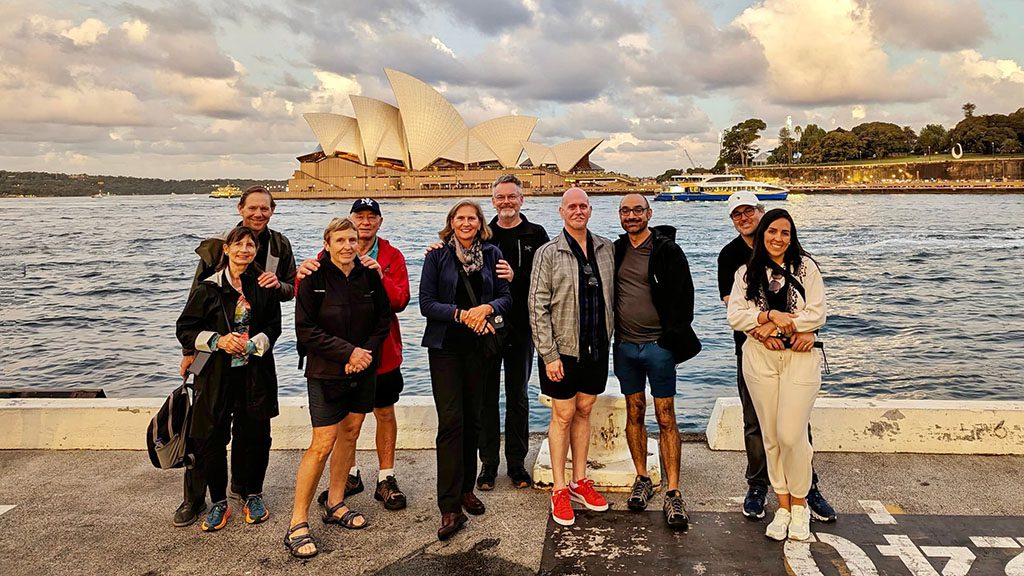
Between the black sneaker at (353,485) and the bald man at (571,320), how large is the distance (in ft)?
2.93

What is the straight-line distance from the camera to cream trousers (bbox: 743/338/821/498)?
2.47 metres

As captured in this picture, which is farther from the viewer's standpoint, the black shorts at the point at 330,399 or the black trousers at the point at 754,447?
the black trousers at the point at 754,447

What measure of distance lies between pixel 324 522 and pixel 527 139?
219 ft

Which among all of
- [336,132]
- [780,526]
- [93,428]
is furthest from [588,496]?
[336,132]

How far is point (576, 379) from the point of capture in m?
2.76

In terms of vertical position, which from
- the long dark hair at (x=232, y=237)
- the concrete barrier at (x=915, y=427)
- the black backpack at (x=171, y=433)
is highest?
the long dark hair at (x=232, y=237)

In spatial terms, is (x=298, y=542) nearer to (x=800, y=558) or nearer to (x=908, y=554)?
(x=800, y=558)

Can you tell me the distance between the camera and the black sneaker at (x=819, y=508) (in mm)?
2564

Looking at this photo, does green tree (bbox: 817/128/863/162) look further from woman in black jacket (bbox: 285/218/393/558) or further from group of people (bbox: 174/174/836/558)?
woman in black jacket (bbox: 285/218/393/558)

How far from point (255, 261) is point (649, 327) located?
1.75 m

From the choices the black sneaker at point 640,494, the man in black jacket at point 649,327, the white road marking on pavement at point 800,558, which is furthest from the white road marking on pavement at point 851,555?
the black sneaker at point 640,494

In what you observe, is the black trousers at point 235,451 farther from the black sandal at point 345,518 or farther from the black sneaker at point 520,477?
the black sneaker at point 520,477

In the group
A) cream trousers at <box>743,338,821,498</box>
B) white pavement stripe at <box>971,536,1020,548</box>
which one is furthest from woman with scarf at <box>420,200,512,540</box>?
white pavement stripe at <box>971,536,1020,548</box>

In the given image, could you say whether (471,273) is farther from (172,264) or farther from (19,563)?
(172,264)
